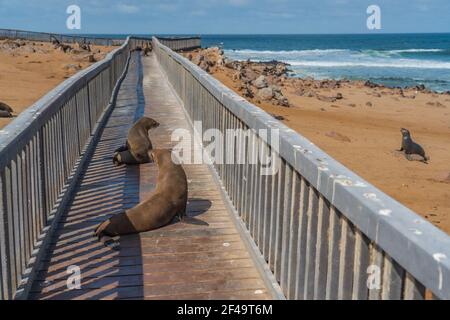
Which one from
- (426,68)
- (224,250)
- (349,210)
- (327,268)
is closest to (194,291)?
(224,250)

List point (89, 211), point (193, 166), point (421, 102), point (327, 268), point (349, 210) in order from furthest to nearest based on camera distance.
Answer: point (421, 102) < point (193, 166) < point (89, 211) < point (327, 268) < point (349, 210)

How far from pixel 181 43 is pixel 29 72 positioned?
27594 mm

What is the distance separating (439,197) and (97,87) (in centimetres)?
687

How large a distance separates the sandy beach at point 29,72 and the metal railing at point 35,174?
8.16 m

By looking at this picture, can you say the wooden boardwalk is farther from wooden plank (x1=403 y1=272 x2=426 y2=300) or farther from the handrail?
wooden plank (x1=403 y1=272 x2=426 y2=300)

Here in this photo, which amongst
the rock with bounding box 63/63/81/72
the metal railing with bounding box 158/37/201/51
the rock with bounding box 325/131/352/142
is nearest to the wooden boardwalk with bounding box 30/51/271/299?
the rock with bounding box 325/131/352/142

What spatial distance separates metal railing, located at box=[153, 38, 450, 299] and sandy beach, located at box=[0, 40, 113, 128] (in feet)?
36.6

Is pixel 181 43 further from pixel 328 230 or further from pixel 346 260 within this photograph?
pixel 346 260

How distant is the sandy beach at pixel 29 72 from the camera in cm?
2039

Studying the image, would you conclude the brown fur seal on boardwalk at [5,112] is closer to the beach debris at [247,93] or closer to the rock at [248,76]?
the beach debris at [247,93]

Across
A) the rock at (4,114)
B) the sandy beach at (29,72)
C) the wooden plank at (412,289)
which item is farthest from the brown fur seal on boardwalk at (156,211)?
the rock at (4,114)
